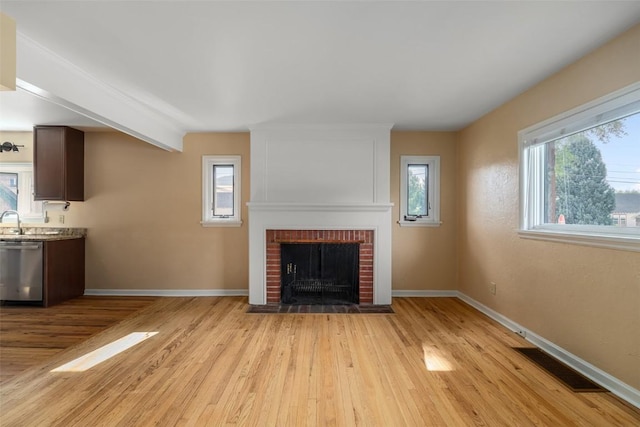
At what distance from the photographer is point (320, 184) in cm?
451

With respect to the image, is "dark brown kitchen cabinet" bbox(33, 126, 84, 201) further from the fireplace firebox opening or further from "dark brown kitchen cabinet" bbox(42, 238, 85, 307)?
the fireplace firebox opening

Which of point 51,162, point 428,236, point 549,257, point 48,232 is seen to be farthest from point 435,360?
point 48,232

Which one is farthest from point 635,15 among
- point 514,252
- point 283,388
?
point 283,388

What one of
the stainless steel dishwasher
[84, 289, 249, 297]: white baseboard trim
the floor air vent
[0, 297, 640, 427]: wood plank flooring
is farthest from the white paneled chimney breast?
the stainless steel dishwasher

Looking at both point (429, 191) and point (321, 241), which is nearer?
point (321, 241)

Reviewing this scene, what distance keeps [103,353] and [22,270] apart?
245cm

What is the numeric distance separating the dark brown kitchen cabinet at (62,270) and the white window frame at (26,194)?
770 millimetres

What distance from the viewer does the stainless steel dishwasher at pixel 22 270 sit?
425 cm

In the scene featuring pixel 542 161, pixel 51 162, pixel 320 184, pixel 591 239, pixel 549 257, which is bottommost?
pixel 549 257

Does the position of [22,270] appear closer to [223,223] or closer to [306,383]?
[223,223]

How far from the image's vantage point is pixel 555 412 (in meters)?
2.04

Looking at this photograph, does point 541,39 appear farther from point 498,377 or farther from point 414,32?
point 498,377

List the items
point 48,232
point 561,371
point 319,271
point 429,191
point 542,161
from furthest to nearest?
point 429,191, point 48,232, point 319,271, point 542,161, point 561,371

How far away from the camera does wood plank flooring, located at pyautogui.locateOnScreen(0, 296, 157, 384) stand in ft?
9.32
